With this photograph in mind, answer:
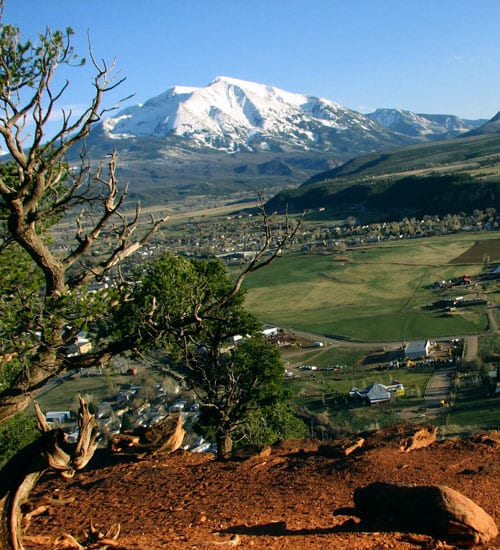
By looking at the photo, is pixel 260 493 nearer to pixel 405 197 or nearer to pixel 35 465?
pixel 35 465

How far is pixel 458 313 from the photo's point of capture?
54.5 metres

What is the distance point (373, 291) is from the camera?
2751 inches

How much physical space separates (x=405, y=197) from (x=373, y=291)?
8932 cm

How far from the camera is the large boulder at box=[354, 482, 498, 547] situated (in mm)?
9273

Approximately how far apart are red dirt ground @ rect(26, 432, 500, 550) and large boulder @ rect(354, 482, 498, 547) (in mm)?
193

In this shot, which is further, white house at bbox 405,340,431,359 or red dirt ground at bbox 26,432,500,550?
white house at bbox 405,340,431,359

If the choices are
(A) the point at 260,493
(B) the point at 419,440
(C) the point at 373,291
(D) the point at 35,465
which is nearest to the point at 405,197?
(C) the point at 373,291

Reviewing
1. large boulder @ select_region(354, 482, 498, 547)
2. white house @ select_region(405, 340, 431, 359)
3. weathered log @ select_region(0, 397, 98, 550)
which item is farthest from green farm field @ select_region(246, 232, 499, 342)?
weathered log @ select_region(0, 397, 98, 550)

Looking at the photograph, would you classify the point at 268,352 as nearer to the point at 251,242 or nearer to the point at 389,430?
the point at 389,430

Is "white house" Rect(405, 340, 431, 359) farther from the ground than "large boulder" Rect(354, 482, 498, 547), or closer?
closer

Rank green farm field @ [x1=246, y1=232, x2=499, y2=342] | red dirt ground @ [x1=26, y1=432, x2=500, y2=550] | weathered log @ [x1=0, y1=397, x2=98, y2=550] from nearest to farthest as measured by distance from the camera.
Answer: weathered log @ [x1=0, y1=397, x2=98, y2=550], red dirt ground @ [x1=26, y1=432, x2=500, y2=550], green farm field @ [x1=246, y1=232, x2=499, y2=342]

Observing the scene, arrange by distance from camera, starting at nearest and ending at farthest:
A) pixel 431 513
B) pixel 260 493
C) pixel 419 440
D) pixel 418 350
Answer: pixel 431 513 → pixel 260 493 → pixel 419 440 → pixel 418 350

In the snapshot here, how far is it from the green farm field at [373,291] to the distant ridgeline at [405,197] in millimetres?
29708

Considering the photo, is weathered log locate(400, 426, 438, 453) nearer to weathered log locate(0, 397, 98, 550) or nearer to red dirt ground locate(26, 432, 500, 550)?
red dirt ground locate(26, 432, 500, 550)
